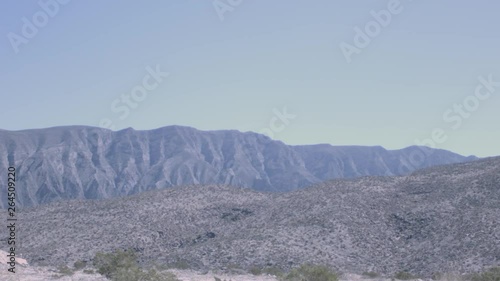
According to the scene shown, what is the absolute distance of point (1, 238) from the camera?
50.6 m

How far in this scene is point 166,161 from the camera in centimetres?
15612

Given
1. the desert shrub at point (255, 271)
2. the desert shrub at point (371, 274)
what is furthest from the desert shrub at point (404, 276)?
the desert shrub at point (255, 271)

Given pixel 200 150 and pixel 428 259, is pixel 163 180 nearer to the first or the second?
pixel 200 150

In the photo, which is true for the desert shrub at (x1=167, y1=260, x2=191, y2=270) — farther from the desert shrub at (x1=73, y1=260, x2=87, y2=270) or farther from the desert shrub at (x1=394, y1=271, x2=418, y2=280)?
the desert shrub at (x1=394, y1=271, x2=418, y2=280)

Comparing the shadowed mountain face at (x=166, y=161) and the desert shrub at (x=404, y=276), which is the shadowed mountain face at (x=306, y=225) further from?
the shadowed mountain face at (x=166, y=161)

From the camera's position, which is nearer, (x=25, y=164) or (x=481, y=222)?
(x=481, y=222)

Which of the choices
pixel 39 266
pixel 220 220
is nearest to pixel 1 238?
pixel 39 266

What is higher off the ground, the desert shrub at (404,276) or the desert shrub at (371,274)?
the desert shrub at (404,276)

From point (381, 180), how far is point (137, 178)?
101m

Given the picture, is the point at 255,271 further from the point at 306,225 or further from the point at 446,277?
the point at 446,277

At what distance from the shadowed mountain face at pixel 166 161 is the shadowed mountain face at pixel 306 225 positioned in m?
75.1

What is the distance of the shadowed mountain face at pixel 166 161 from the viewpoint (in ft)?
452

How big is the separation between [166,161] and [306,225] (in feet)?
370

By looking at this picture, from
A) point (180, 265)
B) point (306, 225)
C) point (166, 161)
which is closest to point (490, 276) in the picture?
point (306, 225)
